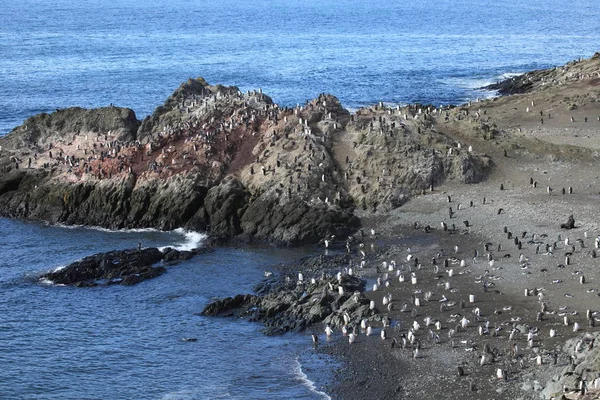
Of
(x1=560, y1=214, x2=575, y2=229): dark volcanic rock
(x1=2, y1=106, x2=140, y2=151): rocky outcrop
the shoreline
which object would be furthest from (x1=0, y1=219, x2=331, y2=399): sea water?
(x1=560, y1=214, x2=575, y2=229): dark volcanic rock

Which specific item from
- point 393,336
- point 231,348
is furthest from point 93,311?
point 393,336

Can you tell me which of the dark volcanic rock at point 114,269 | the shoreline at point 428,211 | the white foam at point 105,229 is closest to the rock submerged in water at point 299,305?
the shoreline at point 428,211

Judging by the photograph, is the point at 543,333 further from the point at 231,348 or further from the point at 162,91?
the point at 162,91

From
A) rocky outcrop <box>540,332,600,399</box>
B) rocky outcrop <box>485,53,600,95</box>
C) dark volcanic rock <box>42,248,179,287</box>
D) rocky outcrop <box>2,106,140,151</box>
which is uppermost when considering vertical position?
rocky outcrop <box>485,53,600,95</box>

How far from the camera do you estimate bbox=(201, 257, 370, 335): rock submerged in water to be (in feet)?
221

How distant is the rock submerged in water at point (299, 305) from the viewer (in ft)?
221

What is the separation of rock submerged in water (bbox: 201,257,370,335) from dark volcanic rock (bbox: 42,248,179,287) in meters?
9.38

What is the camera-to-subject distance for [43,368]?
63.2 m

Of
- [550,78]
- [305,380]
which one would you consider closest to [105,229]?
[305,380]

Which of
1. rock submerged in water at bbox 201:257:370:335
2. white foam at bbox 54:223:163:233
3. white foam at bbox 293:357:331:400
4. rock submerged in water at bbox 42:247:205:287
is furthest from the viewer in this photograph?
white foam at bbox 54:223:163:233

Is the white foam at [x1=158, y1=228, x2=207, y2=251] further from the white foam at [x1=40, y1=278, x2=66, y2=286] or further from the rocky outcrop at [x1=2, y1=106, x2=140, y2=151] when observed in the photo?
the rocky outcrop at [x1=2, y1=106, x2=140, y2=151]

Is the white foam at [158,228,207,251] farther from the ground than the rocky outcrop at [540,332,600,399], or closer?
closer

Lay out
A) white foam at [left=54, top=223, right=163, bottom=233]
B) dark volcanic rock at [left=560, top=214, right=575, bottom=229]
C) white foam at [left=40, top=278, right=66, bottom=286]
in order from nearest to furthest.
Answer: white foam at [left=40, top=278, right=66, bottom=286] → dark volcanic rock at [left=560, top=214, right=575, bottom=229] → white foam at [left=54, top=223, right=163, bottom=233]

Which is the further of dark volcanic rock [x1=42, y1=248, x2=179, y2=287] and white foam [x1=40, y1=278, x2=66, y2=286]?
dark volcanic rock [x1=42, y1=248, x2=179, y2=287]
